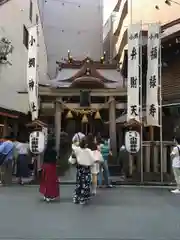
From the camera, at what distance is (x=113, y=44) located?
3938 cm

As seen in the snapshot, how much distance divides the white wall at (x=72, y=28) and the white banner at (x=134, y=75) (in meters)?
27.4

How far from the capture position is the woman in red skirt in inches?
403

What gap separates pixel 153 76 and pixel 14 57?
39.1 ft

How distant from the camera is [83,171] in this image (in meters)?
10.1

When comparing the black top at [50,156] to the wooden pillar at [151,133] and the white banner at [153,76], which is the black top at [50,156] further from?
the wooden pillar at [151,133]

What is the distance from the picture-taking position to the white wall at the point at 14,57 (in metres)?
22.0

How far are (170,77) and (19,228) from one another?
12.5 m

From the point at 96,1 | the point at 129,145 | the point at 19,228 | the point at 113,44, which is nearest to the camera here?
the point at 19,228

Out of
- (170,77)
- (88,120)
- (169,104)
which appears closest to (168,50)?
(170,77)

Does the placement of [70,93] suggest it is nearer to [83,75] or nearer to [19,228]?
[83,75]

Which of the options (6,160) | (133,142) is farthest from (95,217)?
(133,142)

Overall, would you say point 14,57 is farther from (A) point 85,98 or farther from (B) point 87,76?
(A) point 85,98

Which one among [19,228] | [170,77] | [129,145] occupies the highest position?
[170,77]

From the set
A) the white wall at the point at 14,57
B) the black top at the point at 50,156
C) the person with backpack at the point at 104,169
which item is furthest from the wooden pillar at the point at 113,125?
the black top at the point at 50,156
